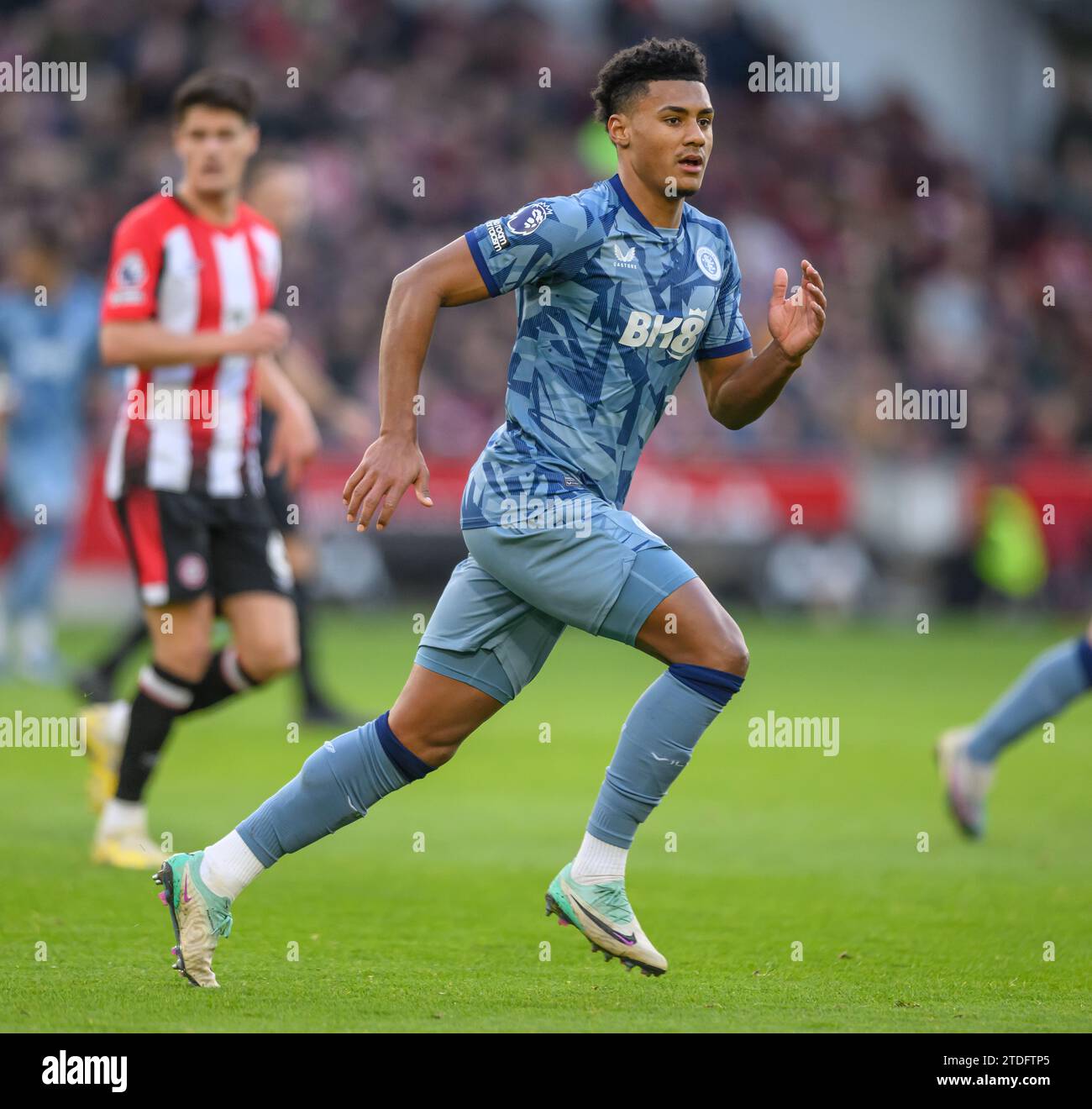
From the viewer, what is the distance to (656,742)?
4.45m

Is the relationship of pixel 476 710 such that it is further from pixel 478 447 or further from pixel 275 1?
pixel 275 1

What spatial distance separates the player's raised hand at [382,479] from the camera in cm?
419

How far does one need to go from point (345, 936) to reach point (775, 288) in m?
2.16

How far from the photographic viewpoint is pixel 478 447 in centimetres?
1638

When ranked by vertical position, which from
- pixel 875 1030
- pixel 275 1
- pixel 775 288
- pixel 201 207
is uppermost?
pixel 275 1

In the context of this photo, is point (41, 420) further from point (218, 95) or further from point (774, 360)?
point (774, 360)

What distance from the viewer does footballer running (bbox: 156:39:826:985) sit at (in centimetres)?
436

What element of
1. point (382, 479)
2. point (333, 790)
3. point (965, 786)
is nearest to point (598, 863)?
point (333, 790)

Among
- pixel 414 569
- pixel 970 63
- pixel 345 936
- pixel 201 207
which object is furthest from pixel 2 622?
pixel 970 63

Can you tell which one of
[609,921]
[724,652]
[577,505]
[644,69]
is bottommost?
[609,921]

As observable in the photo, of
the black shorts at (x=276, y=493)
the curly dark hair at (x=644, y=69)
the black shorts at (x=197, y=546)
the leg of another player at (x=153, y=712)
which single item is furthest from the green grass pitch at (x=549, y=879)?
the curly dark hair at (x=644, y=69)

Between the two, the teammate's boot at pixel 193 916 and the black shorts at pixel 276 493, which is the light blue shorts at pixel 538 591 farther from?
the black shorts at pixel 276 493

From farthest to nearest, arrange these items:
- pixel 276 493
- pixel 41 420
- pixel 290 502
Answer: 1. pixel 41 420
2. pixel 290 502
3. pixel 276 493

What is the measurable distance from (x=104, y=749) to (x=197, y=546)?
108 centimetres
